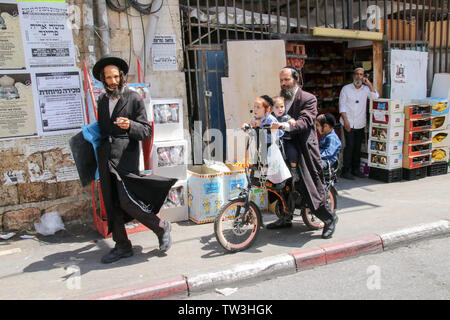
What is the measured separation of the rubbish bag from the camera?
5434 millimetres

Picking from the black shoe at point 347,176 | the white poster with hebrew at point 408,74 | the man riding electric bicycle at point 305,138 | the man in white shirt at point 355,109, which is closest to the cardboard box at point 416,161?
the man in white shirt at point 355,109

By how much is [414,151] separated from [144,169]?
533 cm

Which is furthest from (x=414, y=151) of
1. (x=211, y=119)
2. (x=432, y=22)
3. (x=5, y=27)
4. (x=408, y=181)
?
(x=5, y=27)

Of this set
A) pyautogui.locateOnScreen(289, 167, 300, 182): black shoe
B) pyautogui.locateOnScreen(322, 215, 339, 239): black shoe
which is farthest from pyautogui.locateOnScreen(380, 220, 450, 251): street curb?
pyautogui.locateOnScreen(289, 167, 300, 182): black shoe

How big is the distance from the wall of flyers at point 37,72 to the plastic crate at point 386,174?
17.9 feet

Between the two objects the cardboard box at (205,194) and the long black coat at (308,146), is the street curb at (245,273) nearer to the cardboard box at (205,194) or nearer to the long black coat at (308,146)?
the long black coat at (308,146)

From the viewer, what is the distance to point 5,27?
5113 millimetres

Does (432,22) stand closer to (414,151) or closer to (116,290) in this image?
(414,151)

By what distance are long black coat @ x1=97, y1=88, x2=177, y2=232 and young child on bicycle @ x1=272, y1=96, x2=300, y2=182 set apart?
137 cm

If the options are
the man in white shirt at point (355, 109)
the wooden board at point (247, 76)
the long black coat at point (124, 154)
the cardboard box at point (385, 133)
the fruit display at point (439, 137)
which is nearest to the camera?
the long black coat at point (124, 154)

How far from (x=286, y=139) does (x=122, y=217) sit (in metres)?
2.04

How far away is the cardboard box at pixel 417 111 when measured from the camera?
301 inches

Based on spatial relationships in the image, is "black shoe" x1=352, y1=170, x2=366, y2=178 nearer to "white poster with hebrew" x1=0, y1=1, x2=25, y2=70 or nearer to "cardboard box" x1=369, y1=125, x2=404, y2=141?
"cardboard box" x1=369, y1=125, x2=404, y2=141

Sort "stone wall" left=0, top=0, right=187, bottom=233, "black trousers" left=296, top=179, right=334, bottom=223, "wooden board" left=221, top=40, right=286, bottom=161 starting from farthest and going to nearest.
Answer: "wooden board" left=221, top=40, right=286, bottom=161 → "stone wall" left=0, top=0, right=187, bottom=233 → "black trousers" left=296, top=179, right=334, bottom=223
